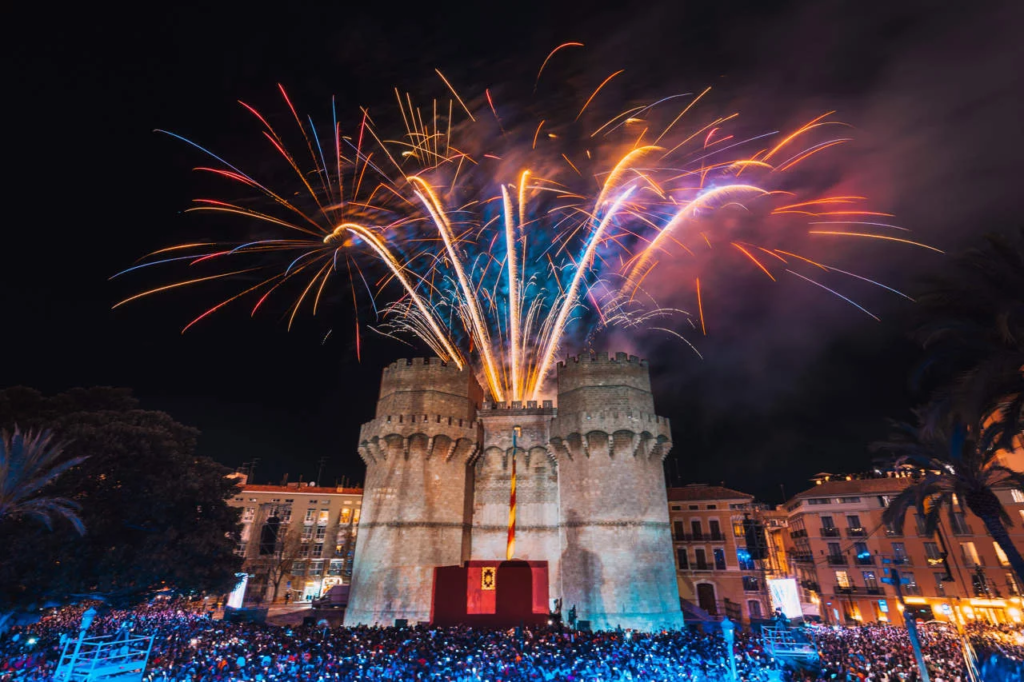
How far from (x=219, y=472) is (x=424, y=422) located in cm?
1097

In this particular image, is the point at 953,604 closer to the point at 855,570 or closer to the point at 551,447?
the point at 855,570

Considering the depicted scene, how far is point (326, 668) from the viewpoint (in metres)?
12.9

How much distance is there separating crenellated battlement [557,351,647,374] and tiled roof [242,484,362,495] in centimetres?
4786

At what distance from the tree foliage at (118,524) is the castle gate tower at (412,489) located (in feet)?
22.1

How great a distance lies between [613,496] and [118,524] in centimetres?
2271

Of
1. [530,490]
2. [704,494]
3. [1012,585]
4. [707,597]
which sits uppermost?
[704,494]

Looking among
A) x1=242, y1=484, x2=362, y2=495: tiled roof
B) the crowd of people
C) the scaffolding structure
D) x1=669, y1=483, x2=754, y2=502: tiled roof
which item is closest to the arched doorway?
x1=669, y1=483, x2=754, y2=502: tiled roof

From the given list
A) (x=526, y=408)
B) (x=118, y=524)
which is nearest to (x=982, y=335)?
(x=526, y=408)

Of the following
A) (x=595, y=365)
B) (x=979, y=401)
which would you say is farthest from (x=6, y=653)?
(x=979, y=401)

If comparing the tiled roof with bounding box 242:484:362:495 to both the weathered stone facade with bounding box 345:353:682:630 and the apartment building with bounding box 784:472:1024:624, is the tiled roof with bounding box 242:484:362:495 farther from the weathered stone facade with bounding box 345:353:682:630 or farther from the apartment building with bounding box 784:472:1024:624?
the apartment building with bounding box 784:472:1024:624

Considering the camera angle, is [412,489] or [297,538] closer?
[412,489]

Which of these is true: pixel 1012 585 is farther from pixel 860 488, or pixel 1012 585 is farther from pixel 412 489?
pixel 412 489

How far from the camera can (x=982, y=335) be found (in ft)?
42.2

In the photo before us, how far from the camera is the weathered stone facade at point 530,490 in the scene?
958 inches
